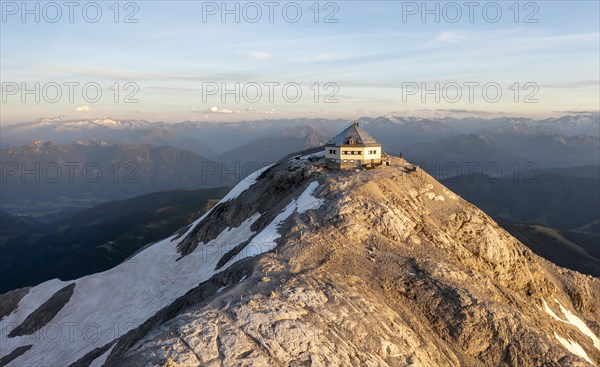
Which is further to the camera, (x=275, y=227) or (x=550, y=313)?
(x=550, y=313)

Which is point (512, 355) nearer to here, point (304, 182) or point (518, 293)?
point (518, 293)

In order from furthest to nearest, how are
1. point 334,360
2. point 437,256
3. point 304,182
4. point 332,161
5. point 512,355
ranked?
point 332,161 → point 304,182 → point 437,256 → point 512,355 → point 334,360

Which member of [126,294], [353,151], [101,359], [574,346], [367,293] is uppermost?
[353,151]

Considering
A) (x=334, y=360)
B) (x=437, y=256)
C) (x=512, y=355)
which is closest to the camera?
(x=334, y=360)

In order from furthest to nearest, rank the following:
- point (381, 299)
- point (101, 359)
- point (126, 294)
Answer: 1. point (126, 294)
2. point (101, 359)
3. point (381, 299)

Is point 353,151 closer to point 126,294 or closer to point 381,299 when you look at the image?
point 381,299

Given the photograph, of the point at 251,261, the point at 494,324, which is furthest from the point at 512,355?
the point at 251,261

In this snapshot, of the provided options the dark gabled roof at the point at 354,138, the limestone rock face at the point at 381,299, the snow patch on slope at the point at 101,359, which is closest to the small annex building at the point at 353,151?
the dark gabled roof at the point at 354,138

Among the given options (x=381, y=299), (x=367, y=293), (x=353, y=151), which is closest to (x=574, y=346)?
(x=381, y=299)
